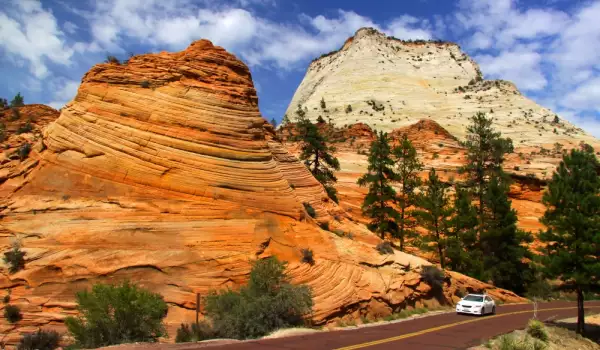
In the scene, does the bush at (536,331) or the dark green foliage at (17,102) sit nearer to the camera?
the bush at (536,331)

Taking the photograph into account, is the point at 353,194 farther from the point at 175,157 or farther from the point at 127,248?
the point at 127,248

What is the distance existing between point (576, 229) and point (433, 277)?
766 cm

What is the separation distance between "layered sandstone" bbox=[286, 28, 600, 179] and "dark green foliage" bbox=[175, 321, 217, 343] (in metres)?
45.7

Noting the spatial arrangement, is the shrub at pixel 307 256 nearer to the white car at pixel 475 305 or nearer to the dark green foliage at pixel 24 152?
the white car at pixel 475 305

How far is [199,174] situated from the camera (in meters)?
19.9

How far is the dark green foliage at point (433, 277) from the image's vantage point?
23.1 m

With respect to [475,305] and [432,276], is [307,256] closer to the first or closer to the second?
[432,276]

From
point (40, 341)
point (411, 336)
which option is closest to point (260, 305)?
point (411, 336)

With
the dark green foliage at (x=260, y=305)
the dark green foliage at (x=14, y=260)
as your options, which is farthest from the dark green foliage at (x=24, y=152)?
the dark green foliage at (x=260, y=305)

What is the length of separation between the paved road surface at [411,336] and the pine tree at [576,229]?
3582mm

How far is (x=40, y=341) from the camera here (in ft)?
43.3

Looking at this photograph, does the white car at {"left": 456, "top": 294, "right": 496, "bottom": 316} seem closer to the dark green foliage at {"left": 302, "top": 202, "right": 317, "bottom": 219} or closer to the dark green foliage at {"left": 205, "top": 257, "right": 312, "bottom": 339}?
the dark green foliage at {"left": 302, "top": 202, "right": 317, "bottom": 219}

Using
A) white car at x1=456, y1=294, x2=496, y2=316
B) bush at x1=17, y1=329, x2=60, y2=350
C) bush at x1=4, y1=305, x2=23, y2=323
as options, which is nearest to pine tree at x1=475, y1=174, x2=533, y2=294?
white car at x1=456, y1=294, x2=496, y2=316

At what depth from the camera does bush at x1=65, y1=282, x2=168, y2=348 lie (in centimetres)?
1290
